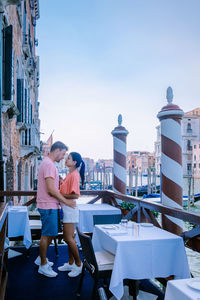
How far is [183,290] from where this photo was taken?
1630mm

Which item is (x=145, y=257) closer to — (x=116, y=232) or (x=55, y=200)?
(x=116, y=232)

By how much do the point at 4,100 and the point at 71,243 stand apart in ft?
9.71

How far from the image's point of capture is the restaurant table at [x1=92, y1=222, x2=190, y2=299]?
2588mm

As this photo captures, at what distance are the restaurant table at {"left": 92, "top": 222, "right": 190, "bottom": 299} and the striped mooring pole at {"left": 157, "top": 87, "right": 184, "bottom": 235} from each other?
97 cm

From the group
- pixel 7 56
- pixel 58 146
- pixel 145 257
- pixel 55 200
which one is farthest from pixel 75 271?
pixel 7 56

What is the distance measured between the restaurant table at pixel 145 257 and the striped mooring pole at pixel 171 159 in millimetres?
971

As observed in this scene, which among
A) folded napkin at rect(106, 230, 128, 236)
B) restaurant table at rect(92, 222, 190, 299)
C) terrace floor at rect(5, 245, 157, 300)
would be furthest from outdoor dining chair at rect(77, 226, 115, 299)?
terrace floor at rect(5, 245, 157, 300)

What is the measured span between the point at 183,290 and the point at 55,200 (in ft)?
6.31

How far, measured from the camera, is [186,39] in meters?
7.08

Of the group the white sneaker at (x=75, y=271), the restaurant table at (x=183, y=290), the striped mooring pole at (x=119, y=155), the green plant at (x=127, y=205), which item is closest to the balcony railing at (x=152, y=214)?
the green plant at (x=127, y=205)

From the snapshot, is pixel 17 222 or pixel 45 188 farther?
pixel 17 222

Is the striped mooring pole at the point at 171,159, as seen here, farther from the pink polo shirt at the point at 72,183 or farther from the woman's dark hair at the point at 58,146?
the woman's dark hair at the point at 58,146

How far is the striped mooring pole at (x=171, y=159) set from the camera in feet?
12.4

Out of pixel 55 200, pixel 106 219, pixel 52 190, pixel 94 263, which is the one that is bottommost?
pixel 106 219
